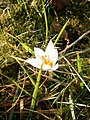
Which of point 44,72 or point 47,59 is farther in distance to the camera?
point 44,72

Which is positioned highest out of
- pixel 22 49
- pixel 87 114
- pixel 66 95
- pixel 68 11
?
pixel 68 11

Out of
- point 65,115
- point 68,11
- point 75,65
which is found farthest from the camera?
point 68,11

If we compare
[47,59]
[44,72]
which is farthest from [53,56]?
[44,72]

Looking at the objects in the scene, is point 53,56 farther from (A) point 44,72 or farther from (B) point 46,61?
(A) point 44,72

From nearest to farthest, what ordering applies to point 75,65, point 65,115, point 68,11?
point 65,115 < point 75,65 < point 68,11

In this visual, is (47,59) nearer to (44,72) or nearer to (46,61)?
(46,61)

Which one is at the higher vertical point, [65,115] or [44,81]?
[44,81]

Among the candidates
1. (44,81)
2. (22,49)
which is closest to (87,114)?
(44,81)

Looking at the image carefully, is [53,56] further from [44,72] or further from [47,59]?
[44,72]

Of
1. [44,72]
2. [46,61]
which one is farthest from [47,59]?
[44,72]

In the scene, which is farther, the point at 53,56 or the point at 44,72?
the point at 44,72

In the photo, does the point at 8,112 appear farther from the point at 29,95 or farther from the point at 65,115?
the point at 65,115
